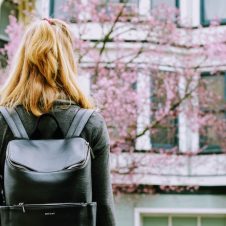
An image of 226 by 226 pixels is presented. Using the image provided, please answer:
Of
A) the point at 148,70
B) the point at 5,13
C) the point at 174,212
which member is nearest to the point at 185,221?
the point at 174,212

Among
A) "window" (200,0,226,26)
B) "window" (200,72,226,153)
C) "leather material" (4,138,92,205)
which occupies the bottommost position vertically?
"window" (200,72,226,153)

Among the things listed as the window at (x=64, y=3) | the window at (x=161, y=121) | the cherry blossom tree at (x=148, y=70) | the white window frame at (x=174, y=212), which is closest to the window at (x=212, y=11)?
the cherry blossom tree at (x=148, y=70)

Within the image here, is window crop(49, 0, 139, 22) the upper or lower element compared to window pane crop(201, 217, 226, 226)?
upper

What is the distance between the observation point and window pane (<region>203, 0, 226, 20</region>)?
14.1 meters

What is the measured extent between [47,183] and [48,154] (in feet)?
0.36

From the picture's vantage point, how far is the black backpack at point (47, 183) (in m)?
2.22

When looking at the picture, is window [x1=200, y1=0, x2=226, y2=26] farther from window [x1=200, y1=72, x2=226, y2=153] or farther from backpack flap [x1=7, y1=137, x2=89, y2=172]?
backpack flap [x1=7, y1=137, x2=89, y2=172]

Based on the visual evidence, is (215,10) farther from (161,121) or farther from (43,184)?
(43,184)

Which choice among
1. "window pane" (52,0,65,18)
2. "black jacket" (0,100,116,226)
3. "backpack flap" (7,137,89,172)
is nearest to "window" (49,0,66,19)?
"window pane" (52,0,65,18)

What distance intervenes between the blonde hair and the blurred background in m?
9.48

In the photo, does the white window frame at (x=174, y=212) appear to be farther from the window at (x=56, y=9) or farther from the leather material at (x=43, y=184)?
the leather material at (x=43, y=184)

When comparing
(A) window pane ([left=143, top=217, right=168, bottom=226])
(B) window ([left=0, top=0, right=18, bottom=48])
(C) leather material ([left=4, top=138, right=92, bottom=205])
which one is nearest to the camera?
(C) leather material ([left=4, top=138, right=92, bottom=205])

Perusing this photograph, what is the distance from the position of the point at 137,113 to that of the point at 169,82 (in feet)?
3.94

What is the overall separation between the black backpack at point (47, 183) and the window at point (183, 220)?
1160cm
